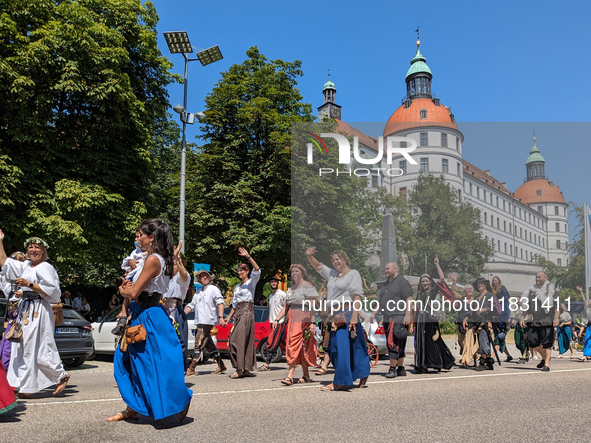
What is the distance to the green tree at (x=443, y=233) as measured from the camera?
27.1 metres

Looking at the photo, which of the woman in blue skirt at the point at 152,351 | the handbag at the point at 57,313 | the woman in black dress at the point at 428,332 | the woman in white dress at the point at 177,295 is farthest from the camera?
the woman in black dress at the point at 428,332

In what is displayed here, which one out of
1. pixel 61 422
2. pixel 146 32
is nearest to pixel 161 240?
pixel 61 422

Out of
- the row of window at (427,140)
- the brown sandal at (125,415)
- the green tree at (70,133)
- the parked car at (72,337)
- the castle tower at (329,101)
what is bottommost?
the brown sandal at (125,415)

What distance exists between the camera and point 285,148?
80.1ft

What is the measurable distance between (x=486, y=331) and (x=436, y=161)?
22833mm

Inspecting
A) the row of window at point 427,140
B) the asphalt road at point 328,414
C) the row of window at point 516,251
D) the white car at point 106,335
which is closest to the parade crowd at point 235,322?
the asphalt road at point 328,414

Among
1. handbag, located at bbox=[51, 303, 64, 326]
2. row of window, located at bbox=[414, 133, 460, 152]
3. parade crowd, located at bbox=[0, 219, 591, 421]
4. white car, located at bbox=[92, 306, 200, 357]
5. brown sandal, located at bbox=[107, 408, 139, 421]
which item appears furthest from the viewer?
row of window, located at bbox=[414, 133, 460, 152]

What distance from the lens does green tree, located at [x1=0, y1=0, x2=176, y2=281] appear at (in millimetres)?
16844

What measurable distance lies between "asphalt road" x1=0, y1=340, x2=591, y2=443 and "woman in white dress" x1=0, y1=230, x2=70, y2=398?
0.30m

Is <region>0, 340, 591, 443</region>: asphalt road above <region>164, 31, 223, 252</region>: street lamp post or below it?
below

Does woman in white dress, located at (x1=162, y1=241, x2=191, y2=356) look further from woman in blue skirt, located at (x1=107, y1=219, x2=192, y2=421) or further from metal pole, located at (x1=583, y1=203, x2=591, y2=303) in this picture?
metal pole, located at (x1=583, y1=203, x2=591, y2=303)

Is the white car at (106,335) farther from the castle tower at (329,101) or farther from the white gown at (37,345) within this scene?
the castle tower at (329,101)

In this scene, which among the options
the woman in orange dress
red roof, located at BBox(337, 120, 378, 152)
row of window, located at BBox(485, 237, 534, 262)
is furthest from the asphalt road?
red roof, located at BBox(337, 120, 378, 152)

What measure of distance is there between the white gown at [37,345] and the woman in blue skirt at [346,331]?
358cm
